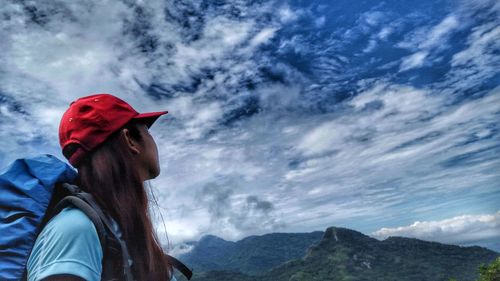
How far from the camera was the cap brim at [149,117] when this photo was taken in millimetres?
2734

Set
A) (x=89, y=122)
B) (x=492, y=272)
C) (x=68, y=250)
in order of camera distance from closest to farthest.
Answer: (x=68, y=250) → (x=89, y=122) → (x=492, y=272)

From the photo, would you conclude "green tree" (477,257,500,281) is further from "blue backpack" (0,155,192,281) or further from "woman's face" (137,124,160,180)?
"blue backpack" (0,155,192,281)

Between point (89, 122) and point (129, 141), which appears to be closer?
point (89, 122)

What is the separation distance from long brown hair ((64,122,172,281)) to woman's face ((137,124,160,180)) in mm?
120

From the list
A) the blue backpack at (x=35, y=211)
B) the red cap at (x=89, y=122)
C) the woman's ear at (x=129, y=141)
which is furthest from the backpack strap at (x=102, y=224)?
the woman's ear at (x=129, y=141)

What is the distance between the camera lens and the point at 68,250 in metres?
1.78

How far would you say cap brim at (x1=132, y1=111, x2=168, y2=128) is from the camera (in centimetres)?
273

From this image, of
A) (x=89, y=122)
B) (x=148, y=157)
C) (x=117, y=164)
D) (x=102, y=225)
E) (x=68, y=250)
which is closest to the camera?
(x=68, y=250)

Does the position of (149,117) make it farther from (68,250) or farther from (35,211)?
(68,250)

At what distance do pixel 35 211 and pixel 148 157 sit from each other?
90 cm

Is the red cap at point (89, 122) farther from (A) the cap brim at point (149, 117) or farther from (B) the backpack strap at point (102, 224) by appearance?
(B) the backpack strap at point (102, 224)

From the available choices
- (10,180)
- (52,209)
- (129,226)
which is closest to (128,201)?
(129,226)

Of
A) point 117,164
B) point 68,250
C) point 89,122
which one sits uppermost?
→ point 89,122

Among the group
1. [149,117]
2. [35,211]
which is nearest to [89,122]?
[149,117]
